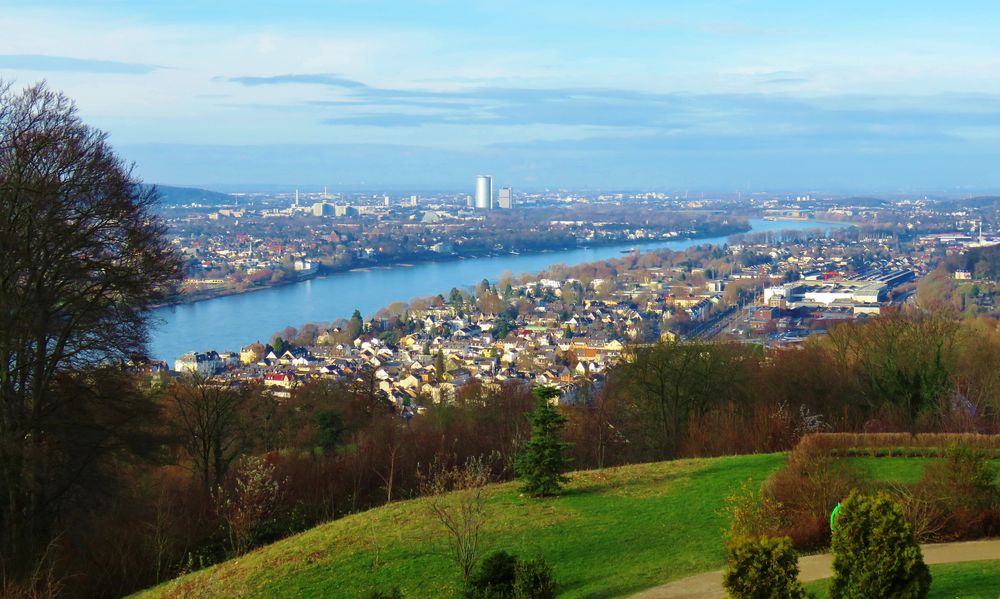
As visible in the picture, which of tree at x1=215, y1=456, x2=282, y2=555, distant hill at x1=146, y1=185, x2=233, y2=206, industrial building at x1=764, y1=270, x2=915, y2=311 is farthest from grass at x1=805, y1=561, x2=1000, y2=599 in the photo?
distant hill at x1=146, y1=185, x2=233, y2=206

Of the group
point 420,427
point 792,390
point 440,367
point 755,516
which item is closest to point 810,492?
point 755,516

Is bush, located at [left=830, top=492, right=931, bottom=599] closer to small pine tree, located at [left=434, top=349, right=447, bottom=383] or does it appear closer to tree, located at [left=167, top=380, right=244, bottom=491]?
tree, located at [left=167, top=380, right=244, bottom=491]

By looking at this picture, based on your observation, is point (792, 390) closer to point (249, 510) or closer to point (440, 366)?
point (249, 510)

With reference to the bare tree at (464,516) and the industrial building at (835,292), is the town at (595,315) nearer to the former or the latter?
the industrial building at (835,292)

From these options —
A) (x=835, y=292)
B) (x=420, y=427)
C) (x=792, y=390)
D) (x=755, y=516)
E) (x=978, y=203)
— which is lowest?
(x=835, y=292)

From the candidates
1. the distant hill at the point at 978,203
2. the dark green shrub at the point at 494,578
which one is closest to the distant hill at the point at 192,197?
the distant hill at the point at 978,203

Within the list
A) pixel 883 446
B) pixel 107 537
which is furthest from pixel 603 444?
pixel 107 537

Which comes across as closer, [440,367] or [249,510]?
[249,510]
